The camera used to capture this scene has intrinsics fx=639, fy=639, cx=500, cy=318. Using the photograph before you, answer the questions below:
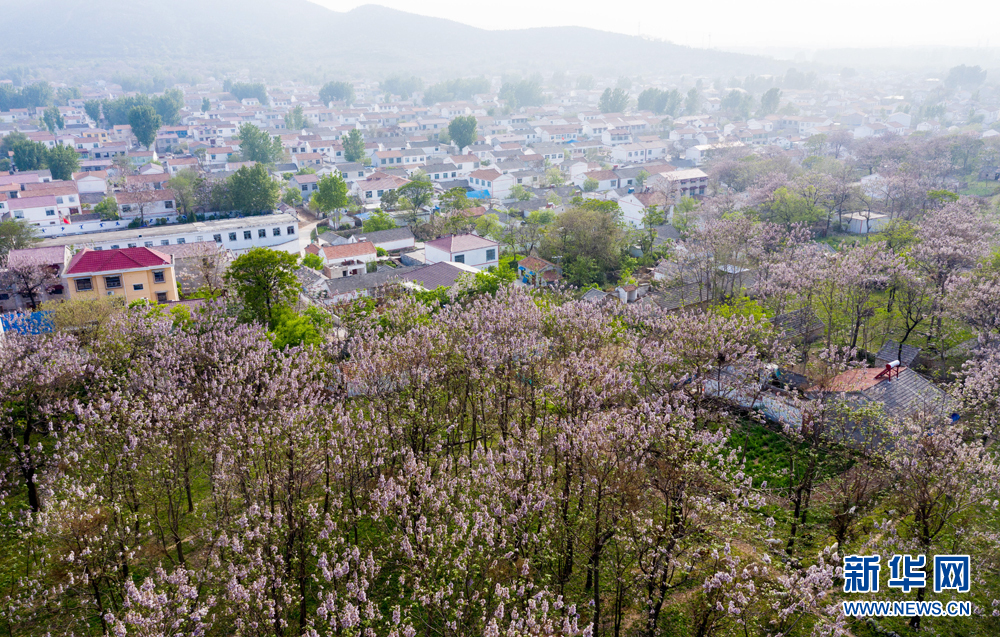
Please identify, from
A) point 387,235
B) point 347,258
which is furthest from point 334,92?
point 347,258

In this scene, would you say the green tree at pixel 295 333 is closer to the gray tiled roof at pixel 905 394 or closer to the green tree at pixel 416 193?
the gray tiled roof at pixel 905 394

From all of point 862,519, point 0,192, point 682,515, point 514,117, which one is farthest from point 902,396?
point 514,117

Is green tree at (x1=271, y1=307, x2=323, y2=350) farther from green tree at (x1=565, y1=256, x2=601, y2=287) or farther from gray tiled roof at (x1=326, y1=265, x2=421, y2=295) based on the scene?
green tree at (x1=565, y1=256, x2=601, y2=287)

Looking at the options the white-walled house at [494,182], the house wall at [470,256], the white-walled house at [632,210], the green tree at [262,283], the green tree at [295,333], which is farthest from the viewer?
the white-walled house at [494,182]

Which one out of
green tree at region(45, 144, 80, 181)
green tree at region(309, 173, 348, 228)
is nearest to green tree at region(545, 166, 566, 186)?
green tree at region(309, 173, 348, 228)

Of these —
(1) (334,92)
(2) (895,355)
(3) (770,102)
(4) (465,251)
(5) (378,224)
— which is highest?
(1) (334,92)

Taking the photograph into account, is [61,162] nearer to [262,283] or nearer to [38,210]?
[38,210]

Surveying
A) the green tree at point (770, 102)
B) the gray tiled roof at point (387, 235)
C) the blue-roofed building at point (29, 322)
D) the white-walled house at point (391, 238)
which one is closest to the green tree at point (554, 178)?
the gray tiled roof at point (387, 235)
